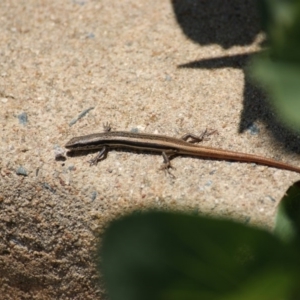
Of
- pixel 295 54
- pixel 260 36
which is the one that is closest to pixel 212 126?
pixel 260 36

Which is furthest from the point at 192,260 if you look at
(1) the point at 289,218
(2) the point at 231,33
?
(2) the point at 231,33

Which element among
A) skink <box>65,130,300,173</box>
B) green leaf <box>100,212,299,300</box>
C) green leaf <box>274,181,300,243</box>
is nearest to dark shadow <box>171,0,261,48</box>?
skink <box>65,130,300,173</box>

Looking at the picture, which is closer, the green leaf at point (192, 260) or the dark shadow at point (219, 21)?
the green leaf at point (192, 260)

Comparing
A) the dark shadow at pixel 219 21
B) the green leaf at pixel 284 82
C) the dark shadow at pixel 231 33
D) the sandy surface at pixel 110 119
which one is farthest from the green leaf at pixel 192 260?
the dark shadow at pixel 219 21

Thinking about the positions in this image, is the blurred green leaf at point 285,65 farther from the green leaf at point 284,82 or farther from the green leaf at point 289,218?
the green leaf at point 289,218

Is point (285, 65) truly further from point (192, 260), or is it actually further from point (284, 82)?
point (192, 260)

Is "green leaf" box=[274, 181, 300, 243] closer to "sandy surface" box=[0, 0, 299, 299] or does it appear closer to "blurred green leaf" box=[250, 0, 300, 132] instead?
"blurred green leaf" box=[250, 0, 300, 132]
